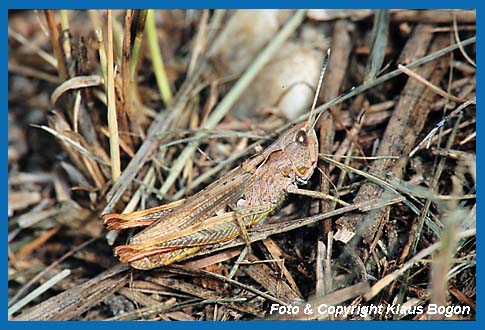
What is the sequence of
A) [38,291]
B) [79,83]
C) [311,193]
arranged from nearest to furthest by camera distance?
[311,193], [38,291], [79,83]

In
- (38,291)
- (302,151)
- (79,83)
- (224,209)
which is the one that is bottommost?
(38,291)

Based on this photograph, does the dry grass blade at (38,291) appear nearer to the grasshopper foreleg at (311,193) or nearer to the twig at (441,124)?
the grasshopper foreleg at (311,193)

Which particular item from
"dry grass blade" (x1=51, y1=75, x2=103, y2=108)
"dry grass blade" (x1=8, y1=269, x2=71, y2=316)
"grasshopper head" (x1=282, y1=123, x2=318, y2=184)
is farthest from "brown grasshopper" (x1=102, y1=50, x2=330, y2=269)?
"dry grass blade" (x1=51, y1=75, x2=103, y2=108)

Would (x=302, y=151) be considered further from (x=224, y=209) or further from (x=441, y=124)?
(x=441, y=124)

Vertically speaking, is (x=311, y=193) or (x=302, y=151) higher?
(x=302, y=151)

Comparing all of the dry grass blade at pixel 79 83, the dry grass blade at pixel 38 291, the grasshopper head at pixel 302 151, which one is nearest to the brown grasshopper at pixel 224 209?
the grasshopper head at pixel 302 151

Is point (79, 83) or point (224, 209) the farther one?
point (79, 83)

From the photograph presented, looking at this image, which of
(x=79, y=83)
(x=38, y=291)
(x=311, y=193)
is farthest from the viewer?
(x=79, y=83)

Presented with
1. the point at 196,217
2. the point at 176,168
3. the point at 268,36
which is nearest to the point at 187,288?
the point at 196,217

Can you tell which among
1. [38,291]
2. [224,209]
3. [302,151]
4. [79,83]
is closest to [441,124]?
[302,151]
